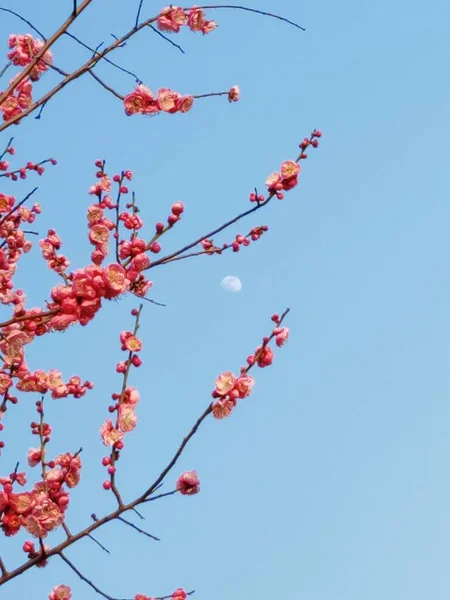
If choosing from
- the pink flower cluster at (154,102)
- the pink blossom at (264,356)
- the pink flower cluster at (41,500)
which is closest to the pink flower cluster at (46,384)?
the pink flower cluster at (41,500)

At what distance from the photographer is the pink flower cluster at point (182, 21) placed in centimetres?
450

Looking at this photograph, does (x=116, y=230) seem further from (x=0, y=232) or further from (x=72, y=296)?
(x=0, y=232)

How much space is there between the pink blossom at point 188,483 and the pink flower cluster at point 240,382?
13.1 inches

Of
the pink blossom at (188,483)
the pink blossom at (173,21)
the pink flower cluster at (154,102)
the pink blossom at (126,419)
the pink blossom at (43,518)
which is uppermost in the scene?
the pink blossom at (173,21)

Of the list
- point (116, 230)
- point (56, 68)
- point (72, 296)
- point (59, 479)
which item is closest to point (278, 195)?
point (116, 230)

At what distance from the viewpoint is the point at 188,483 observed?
3.93 m

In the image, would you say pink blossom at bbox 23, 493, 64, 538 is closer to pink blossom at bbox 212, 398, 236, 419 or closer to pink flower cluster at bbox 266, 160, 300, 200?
pink blossom at bbox 212, 398, 236, 419

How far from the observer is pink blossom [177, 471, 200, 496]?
3.92 m

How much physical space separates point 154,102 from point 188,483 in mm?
2281

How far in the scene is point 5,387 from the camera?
4629 millimetres

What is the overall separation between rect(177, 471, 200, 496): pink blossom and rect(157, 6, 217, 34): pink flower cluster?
2.40 m

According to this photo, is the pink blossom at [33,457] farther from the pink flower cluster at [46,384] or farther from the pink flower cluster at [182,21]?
the pink flower cluster at [182,21]

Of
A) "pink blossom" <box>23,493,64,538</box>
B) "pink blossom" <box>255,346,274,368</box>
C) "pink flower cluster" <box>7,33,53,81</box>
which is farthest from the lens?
"pink flower cluster" <box>7,33,53,81</box>

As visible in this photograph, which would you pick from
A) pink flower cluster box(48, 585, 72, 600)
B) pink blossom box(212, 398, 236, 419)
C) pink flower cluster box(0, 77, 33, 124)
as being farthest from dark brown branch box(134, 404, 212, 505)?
pink flower cluster box(0, 77, 33, 124)
